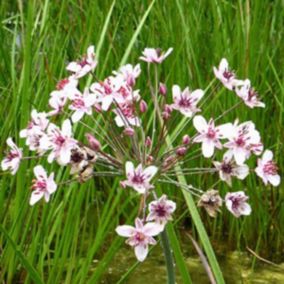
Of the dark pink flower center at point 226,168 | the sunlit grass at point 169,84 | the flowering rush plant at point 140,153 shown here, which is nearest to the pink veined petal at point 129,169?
the flowering rush plant at point 140,153

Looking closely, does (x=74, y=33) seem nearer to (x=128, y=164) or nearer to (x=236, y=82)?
(x=236, y=82)

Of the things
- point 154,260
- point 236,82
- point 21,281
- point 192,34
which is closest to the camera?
point 236,82

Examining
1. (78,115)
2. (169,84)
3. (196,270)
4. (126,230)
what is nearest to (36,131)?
(78,115)

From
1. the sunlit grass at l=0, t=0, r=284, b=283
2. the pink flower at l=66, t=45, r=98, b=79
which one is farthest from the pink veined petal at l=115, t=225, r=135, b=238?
the sunlit grass at l=0, t=0, r=284, b=283

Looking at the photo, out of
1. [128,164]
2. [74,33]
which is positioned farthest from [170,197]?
[128,164]

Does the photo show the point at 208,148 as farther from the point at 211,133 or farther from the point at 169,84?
the point at 169,84

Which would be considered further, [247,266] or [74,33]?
[74,33]

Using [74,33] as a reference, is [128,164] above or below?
below

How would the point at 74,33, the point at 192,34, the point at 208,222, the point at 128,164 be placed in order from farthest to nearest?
the point at 74,33 < the point at 192,34 < the point at 208,222 < the point at 128,164
